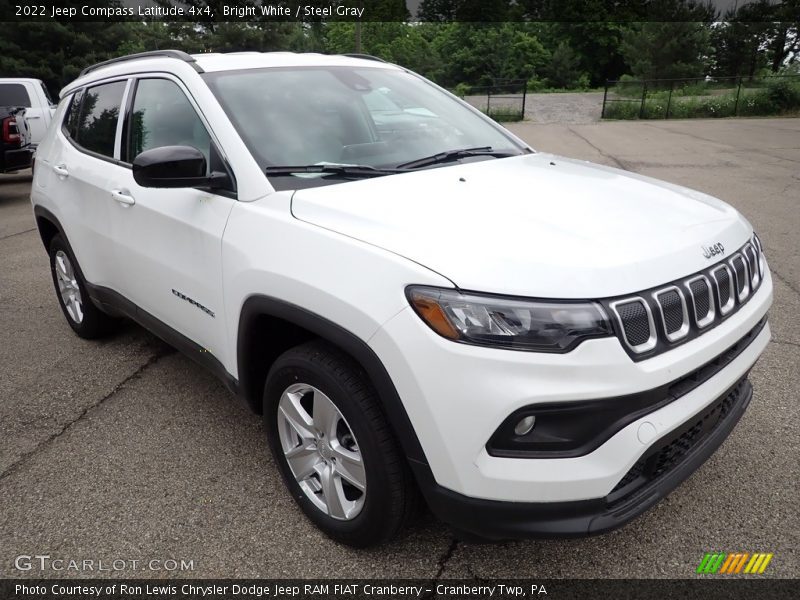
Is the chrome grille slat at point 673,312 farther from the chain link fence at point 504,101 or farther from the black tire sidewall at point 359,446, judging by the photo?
the chain link fence at point 504,101

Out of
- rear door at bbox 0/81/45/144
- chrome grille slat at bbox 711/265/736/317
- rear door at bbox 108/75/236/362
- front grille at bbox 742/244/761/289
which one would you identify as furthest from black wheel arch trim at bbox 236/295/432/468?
rear door at bbox 0/81/45/144

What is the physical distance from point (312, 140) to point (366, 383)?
1.20 metres


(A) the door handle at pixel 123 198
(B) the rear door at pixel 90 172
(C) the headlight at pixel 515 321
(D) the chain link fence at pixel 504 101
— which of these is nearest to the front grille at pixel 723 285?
(C) the headlight at pixel 515 321

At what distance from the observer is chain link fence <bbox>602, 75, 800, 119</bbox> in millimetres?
23672

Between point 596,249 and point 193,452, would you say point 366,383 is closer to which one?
point 596,249

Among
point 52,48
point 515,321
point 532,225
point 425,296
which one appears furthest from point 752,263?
point 52,48

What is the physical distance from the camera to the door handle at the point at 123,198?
3.10 meters

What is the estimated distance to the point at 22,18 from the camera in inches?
946

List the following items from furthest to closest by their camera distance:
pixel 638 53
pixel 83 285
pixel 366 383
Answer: pixel 638 53, pixel 83 285, pixel 366 383

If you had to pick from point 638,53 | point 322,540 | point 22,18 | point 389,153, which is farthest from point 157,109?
point 638,53

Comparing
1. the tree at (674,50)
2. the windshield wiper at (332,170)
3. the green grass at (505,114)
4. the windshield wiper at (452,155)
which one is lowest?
the green grass at (505,114)

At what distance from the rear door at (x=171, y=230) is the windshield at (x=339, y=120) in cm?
21

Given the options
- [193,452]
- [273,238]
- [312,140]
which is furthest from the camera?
[193,452]

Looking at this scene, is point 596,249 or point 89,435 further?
point 89,435
